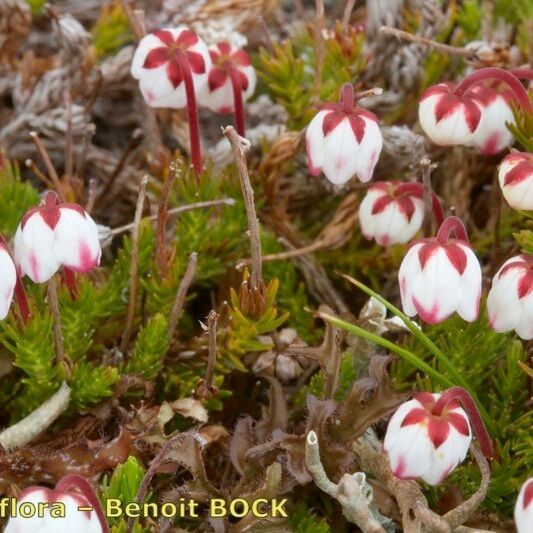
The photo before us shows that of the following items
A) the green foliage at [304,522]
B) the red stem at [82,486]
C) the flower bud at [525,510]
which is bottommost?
the green foliage at [304,522]

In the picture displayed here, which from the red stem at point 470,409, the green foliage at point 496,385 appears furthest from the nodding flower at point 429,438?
the green foliage at point 496,385

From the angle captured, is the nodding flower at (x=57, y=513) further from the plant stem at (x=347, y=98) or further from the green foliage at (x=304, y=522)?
the plant stem at (x=347, y=98)

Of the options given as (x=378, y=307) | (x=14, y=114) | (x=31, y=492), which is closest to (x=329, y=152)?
(x=378, y=307)

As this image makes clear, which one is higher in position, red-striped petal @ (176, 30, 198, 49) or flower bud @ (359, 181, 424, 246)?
red-striped petal @ (176, 30, 198, 49)

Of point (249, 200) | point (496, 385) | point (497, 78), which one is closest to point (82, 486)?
point (249, 200)

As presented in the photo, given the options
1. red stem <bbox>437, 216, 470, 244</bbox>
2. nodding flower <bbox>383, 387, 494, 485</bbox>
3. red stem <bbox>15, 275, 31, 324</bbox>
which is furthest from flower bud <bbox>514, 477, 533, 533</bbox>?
red stem <bbox>15, 275, 31, 324</bbox>

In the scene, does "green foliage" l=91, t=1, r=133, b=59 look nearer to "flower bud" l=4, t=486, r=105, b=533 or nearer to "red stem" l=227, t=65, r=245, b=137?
"red stem" l=227, t=65, r=245, b=137
